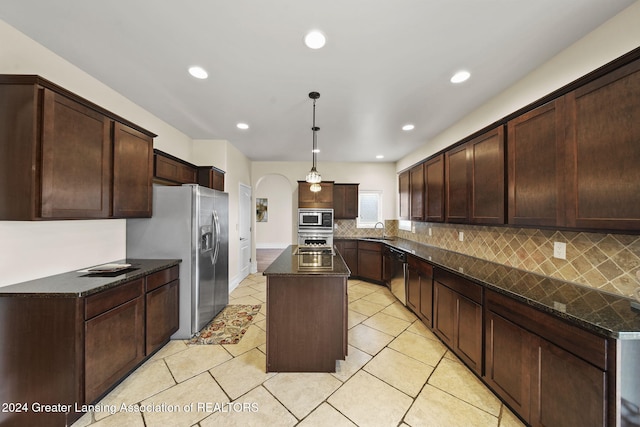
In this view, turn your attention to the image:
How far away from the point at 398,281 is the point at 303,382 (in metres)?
2.26

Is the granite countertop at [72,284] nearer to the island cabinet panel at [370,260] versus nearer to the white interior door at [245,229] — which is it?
the white interior door at [245,229]

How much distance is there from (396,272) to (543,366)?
2388 mm

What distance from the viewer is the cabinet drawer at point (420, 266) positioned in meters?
2.69

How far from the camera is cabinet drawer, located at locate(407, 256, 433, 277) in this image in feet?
8.81

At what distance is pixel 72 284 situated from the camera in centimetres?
167

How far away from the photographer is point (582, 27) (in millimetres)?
1558

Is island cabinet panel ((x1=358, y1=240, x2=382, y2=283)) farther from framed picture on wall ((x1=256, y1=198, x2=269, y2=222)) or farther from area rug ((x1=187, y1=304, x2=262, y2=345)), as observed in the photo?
framed picture on wall ((x1=256, y1=198, x2=269, y2=222))

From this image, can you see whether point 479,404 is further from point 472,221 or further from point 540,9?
point 540,9

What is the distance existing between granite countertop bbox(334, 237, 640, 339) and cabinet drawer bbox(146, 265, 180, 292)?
3.02 meters

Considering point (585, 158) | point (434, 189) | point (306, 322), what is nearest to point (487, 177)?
point (585, 158)

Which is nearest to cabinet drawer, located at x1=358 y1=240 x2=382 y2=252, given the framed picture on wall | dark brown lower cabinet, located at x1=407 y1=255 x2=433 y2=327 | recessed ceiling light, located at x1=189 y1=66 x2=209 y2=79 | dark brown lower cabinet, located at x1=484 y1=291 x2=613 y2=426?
dark brown lower cabinet, located at x1=407 y1=255 x2=433 y2=327

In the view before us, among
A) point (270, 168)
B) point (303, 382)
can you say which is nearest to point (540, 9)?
point (303, 382)

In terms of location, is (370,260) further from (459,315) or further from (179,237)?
(179,237)

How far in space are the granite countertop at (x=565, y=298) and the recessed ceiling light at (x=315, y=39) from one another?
2.31 meters
